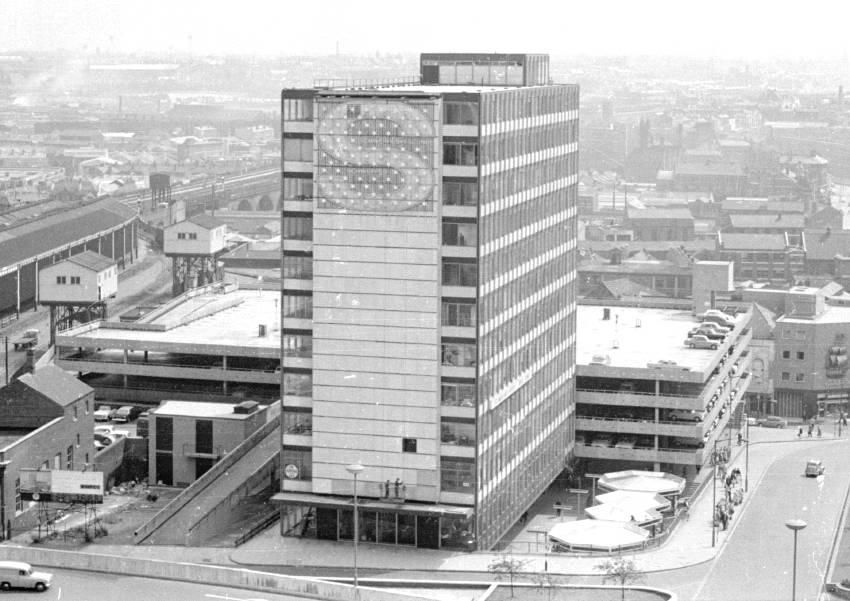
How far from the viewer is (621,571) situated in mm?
48219

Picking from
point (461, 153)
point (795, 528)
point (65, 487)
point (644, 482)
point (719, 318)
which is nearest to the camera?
point (795, 528)

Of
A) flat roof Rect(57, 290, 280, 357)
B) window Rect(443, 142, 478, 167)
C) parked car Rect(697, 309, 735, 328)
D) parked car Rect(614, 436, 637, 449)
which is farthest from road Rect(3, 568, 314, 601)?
parked car Rect(697, 309, 735, 328)

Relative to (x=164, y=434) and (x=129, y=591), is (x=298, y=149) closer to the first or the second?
(x=129, y=591)

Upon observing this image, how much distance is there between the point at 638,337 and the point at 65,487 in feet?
83.9

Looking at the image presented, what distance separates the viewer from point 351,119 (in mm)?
52062

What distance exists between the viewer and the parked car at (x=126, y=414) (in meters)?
72.0

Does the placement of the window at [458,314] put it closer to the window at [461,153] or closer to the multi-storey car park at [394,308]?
the multi-storey car park at [394,308]

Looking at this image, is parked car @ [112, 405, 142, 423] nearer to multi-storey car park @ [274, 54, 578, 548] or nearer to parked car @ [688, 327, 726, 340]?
multi-storey car park @ [274, 54, 578, 548]

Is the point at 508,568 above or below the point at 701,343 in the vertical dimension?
below

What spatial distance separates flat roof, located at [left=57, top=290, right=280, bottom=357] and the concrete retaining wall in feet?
78.8

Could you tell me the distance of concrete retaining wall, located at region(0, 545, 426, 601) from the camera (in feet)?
151

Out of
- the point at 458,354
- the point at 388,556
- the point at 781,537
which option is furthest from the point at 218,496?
the point at 781,537

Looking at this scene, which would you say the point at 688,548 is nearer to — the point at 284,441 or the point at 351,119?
the point at 284,441

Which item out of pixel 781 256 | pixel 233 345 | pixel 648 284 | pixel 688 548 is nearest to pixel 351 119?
pixel 688 548
